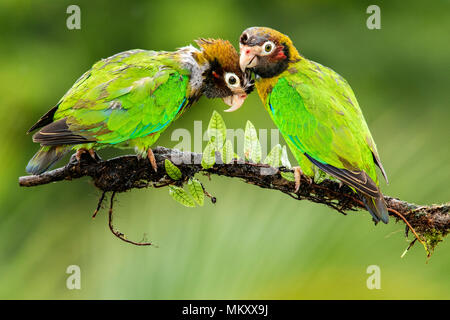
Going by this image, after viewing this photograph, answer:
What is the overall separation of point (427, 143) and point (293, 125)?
4.79 feet

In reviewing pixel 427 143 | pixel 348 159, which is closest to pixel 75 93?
pixel 348 159

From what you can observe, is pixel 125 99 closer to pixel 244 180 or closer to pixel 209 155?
pixel 209 155

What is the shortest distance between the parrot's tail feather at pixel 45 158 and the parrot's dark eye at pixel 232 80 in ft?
3.78

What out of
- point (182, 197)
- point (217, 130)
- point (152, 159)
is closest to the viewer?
point (217, 130)

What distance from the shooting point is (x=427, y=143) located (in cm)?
409

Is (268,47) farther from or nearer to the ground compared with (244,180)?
farther from the ground

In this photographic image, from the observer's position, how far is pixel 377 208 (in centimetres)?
274

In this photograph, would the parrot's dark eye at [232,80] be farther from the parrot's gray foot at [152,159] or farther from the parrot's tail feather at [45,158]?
the parrot's tail feather at [45,158]

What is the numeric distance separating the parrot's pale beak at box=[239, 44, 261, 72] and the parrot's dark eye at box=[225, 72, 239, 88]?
23cm

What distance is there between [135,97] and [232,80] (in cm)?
71

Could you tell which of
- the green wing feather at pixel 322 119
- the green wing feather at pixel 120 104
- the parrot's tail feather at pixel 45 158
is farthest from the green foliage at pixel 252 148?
the parrot's tail feather at pixel 45 158

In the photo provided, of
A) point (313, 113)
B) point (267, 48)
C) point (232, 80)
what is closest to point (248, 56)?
point (267, 48)

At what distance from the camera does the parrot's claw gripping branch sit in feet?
9.59

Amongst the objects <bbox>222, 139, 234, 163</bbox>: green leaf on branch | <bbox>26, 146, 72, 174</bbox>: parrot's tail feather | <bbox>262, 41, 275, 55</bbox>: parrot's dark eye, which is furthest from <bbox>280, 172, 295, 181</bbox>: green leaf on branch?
<bbox>26, 146, 72, 174</bbox>: parrot's tail feather
